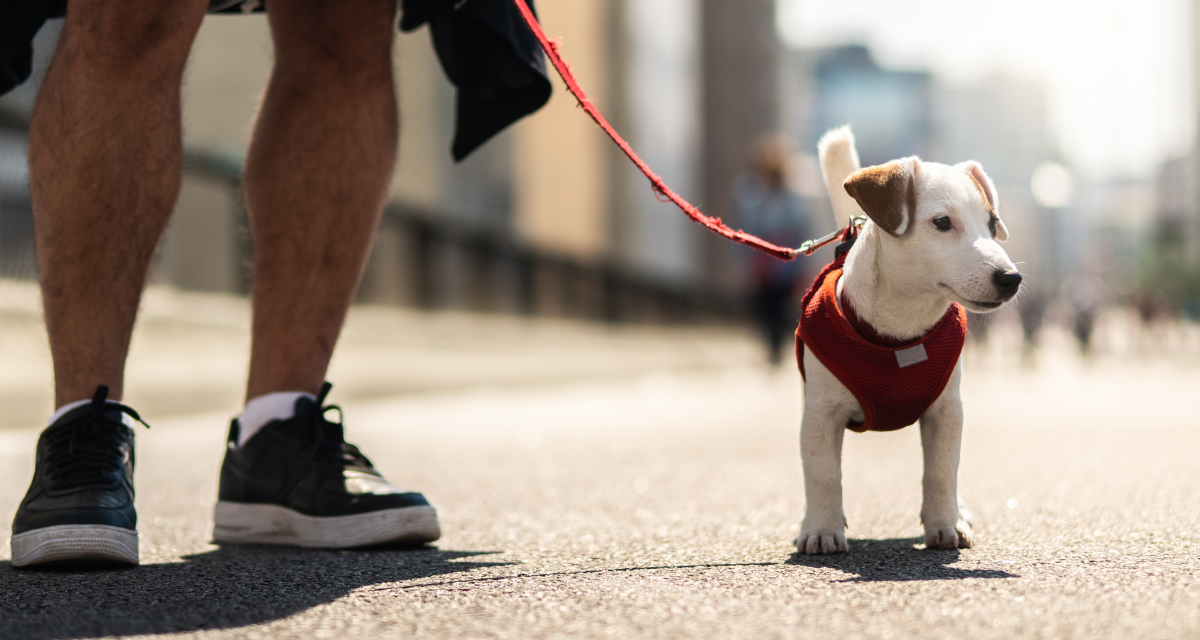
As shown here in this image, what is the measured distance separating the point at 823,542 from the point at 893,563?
0.15 m

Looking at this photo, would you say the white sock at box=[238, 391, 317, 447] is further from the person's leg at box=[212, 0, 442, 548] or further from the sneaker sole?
the sneaker sole

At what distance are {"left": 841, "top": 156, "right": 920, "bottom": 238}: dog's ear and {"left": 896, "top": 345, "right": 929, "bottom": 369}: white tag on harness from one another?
192 mm

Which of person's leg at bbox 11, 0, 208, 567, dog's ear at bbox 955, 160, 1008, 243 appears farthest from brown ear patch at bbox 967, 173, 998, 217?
person's leg at bbox 11, 0, 208, 567

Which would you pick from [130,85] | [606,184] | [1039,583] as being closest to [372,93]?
[130,85]

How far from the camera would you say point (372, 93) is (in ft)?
8.96

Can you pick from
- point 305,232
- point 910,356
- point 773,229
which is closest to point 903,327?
point 910,356

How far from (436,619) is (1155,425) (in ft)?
14.0

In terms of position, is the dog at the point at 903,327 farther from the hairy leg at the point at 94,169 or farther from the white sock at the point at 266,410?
the hairy leg at the point at 94,169

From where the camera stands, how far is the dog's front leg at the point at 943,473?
2.26 m

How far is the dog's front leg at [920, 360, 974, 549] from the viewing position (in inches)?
89.0

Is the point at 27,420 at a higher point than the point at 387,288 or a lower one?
→ lower

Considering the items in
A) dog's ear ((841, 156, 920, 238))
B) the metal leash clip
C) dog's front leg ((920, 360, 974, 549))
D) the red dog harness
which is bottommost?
dog's front leg ((920, 360, 974, 549))

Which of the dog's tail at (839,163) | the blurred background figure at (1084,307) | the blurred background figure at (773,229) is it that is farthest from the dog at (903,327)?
the blurred background figure at (1084,307)

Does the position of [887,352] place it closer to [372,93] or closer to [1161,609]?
[1161,609]
